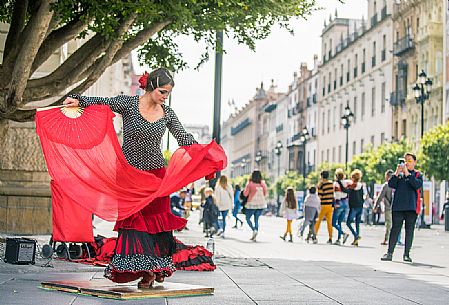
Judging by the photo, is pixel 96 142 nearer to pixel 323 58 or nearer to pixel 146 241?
pixel 146 241

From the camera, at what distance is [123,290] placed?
8.34 metres

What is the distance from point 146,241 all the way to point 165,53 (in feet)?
32.5

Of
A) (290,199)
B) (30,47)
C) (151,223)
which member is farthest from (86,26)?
(290,199)

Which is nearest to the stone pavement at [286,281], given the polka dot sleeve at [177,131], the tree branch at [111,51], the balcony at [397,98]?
the polka dot sleeve at [177,131]

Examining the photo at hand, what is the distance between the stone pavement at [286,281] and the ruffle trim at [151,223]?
61 centimetres

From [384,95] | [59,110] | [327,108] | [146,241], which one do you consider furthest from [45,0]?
[327,108]

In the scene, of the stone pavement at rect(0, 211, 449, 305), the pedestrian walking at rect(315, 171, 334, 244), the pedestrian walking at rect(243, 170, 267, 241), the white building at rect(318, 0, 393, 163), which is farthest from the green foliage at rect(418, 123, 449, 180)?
the stone pavement at rect(0, 211, 449, 305)

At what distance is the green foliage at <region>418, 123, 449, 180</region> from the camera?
44.0 meters

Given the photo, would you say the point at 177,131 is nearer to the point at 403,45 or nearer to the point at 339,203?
the point at 339,203

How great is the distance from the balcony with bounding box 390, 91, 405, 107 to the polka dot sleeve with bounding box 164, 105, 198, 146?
54107 mm

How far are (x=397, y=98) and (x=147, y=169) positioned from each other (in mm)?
55402

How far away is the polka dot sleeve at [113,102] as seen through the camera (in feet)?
28.3

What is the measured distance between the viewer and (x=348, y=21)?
87.7 metres

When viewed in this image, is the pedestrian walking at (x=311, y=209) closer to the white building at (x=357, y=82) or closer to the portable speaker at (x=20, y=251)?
the portable speaker at (x=20, y=251)
